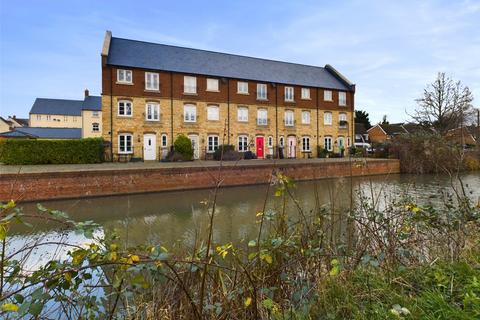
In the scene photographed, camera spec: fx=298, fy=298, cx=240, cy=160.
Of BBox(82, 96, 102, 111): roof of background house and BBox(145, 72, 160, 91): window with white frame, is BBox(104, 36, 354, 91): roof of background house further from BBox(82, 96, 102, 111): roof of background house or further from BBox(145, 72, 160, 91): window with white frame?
BBox(82, 96, 102, 111): roof of background house

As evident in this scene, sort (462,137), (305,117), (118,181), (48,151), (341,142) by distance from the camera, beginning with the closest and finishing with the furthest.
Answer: (462,137)
(118,181)
(48,151)
(305,117)
(341,142)

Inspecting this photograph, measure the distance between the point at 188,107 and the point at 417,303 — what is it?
77.4 ft

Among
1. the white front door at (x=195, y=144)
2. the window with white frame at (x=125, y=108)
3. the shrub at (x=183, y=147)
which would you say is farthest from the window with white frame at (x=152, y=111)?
the white front door at (x=195, y=144)

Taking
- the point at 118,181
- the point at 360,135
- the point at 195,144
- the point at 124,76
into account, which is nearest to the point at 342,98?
the point at 195,144

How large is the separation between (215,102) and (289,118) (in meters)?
7.67

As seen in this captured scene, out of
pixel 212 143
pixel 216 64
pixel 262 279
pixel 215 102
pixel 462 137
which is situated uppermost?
pixel 216 64

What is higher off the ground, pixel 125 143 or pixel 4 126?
pixel 4 126

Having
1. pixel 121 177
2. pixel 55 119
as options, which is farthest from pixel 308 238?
pixel 55 119

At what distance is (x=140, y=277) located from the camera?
1755 mm

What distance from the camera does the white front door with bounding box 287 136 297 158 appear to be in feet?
93.2

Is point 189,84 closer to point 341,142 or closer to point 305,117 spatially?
point 305,117

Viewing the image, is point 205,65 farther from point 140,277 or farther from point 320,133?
point 140,277

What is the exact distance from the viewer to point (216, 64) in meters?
26.9

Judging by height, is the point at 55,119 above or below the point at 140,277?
above
